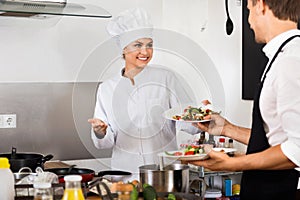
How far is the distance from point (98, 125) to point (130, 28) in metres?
0.57

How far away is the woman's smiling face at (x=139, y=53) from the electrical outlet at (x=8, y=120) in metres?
0.93

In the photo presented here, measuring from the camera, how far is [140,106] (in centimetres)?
278

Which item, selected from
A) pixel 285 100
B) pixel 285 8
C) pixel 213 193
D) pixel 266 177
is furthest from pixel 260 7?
pixel 213 193

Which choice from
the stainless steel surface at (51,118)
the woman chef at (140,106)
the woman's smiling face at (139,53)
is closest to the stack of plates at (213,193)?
the stainless steel surface at (51,118)

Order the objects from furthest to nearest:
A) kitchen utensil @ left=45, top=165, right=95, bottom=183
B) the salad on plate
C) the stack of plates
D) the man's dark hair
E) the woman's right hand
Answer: the stack of plates < the woman's right hand < the salad on plate < kitchen utensil @ left=45, top=165, right=95, bottom=183 < the man's dark hair

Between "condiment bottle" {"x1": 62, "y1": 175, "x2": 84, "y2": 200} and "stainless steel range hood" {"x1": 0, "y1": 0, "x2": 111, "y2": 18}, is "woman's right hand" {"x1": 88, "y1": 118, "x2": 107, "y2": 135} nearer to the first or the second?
"stainless steel range hood" {"x1": 0, "y1": 0, "x2": 111, "y2": 18}

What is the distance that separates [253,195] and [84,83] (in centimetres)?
160

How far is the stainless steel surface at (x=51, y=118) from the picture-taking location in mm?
3338

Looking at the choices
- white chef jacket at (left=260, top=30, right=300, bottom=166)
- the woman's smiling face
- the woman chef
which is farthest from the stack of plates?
white chef jacket at (left=260, top=30, right=300, bottom=166)

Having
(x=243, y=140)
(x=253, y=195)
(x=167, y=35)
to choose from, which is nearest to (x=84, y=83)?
(x=167, y=35)

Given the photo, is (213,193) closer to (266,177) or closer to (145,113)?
(145,113)

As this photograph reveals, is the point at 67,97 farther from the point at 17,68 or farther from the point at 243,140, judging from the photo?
A: the point at 243,140

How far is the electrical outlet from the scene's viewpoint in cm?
331

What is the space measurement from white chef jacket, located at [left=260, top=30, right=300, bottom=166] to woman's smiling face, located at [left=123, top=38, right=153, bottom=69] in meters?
0.76
